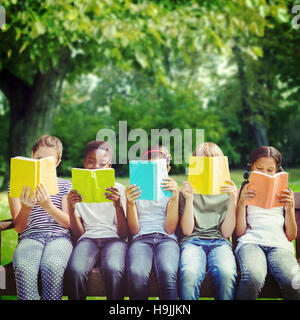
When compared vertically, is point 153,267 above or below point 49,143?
below

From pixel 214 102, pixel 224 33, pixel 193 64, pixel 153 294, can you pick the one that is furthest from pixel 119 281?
pixel 193 64

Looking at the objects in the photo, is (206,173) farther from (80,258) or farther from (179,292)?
(80,258)

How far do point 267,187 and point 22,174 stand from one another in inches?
57.5

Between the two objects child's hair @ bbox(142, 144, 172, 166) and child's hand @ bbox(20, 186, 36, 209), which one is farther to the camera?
child's hair @ bbox(142, 144, 172, 166)

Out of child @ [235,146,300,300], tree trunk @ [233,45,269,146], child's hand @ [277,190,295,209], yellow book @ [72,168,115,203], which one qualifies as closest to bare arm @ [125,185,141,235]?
yellow book @ [72,168,115,203]

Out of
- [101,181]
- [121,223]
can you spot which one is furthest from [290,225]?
[101,181]

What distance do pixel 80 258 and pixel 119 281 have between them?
0.92 feet

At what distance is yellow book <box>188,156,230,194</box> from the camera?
94.5 inches

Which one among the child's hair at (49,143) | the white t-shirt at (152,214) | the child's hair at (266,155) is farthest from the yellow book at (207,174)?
the child's hair at (49,143)

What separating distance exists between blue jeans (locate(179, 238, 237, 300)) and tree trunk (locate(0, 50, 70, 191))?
5.82 m

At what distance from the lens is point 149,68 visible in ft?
28.1

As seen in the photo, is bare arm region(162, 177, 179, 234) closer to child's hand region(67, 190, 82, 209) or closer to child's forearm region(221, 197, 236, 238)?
child's forearm region(221, 197, 236, 238)

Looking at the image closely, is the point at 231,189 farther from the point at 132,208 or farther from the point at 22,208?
the point at 22,208
